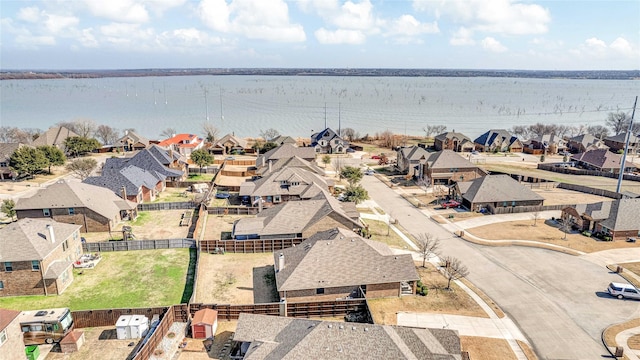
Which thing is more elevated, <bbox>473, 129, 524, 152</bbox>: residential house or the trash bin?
<bbox>473, 129, 524, 152</bbox>: residential house

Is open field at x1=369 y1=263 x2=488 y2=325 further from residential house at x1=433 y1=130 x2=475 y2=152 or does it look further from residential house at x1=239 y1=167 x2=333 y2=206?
residential house at x1=433 y1=130 x2=475 y2=152

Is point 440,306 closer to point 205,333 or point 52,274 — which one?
point 205,333

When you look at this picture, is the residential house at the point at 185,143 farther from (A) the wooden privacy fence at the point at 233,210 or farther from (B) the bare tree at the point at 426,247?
(B) the bare tree at the point at 426,247

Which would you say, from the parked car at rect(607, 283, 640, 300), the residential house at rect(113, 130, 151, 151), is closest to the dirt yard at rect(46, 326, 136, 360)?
the parked car at rect(607, 283, 640, 300)

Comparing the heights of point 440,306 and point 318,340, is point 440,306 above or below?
below

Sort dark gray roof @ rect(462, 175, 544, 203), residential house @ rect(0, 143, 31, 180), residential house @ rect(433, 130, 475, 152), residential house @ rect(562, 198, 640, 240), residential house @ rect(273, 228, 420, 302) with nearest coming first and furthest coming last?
1. residential house @ rect(273, 228, 420, 302)
2. residential house @ rect(562, 198, 640, 240)
3. dark gray roof @ rect(462, 175, 544, 203)
4. residential house @ rect(0, 143, 31, 180)
5. residential house @ rect(433, 130, 475, 152)

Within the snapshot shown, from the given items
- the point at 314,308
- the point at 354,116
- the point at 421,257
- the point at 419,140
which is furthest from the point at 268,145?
the point at 354,116

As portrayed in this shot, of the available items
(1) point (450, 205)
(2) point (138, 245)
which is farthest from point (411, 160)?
(2) point (138, 245)

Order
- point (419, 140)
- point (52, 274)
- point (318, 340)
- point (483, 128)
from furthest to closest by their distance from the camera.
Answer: point (483, 128)
point (419, 140)
point (52, 274)
point (318, 340)
